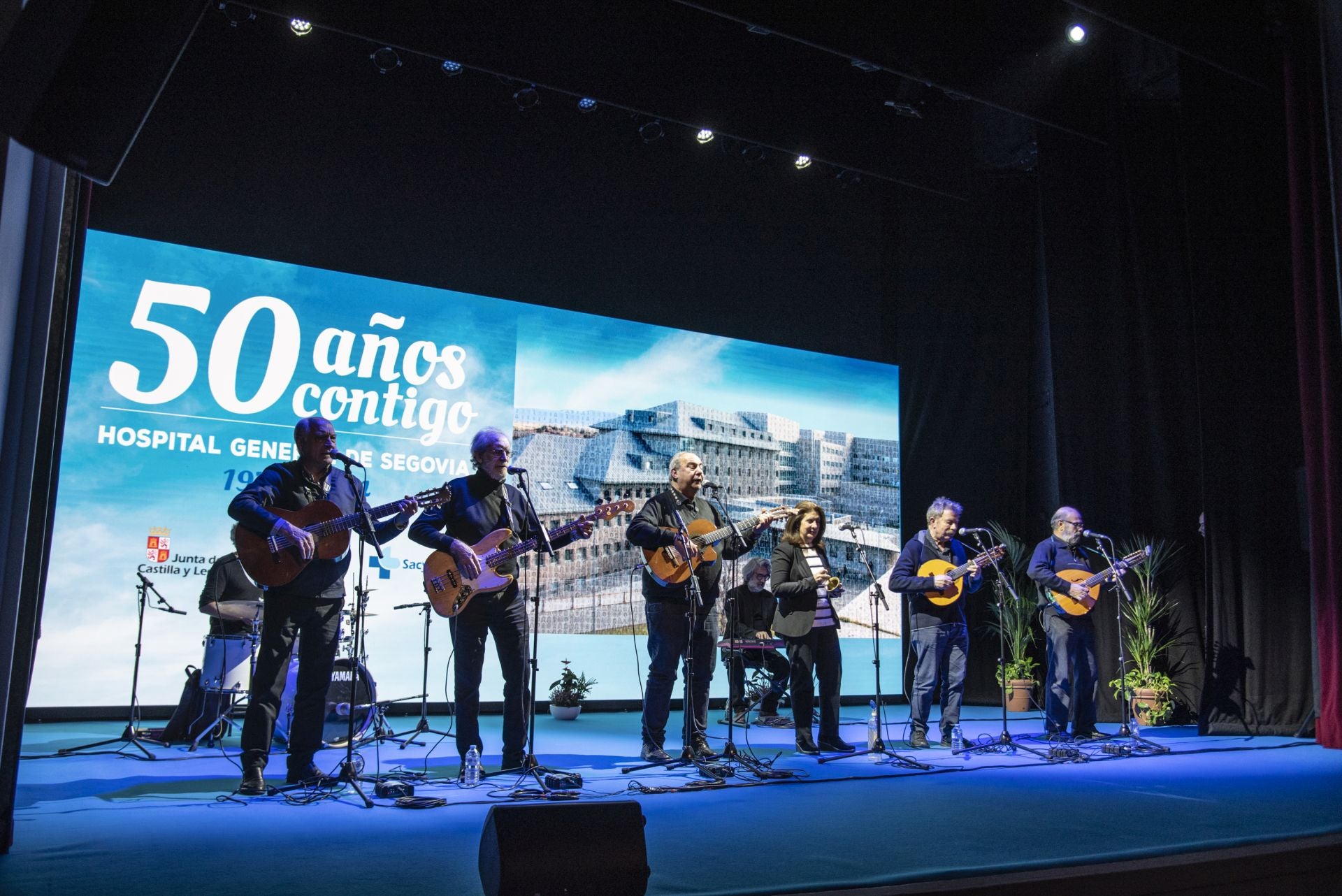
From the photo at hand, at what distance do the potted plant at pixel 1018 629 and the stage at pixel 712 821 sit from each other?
11.5 feet

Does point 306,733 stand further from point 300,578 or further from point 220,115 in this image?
point 220,115

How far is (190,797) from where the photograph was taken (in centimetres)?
462

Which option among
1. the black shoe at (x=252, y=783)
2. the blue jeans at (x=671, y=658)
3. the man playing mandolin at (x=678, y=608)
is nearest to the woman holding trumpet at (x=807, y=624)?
the man playing mandolin at (x=678, y=608)

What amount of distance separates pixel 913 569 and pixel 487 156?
538 centimetres

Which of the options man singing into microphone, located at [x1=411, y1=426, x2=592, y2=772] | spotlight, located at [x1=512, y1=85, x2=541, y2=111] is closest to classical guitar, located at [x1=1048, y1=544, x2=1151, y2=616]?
man singing into microphone, located at [x1=411, y1=426, x2=592, y2=772]

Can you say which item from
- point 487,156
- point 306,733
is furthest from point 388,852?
point 487,156

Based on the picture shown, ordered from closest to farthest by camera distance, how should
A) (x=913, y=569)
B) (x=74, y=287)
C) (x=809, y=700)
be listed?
(x=74, y=287), (x=809, y=700), (x=913, y=569)

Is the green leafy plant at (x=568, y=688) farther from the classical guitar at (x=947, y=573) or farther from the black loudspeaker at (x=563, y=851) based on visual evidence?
the black loudspeaker at (x=563, y=851)

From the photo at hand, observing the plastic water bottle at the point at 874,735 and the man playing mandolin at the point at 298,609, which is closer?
the man playing mandolin at the point at 298,609

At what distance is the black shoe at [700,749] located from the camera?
5.83m

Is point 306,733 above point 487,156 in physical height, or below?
below

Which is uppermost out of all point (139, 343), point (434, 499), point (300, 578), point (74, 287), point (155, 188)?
point (155, 188)

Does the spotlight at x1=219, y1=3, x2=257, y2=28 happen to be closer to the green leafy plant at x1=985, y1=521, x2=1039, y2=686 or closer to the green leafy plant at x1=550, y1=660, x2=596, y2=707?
the green leafy plant at x1=550, y1=660, x2=596, y2=707

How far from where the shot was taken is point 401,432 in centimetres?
855
